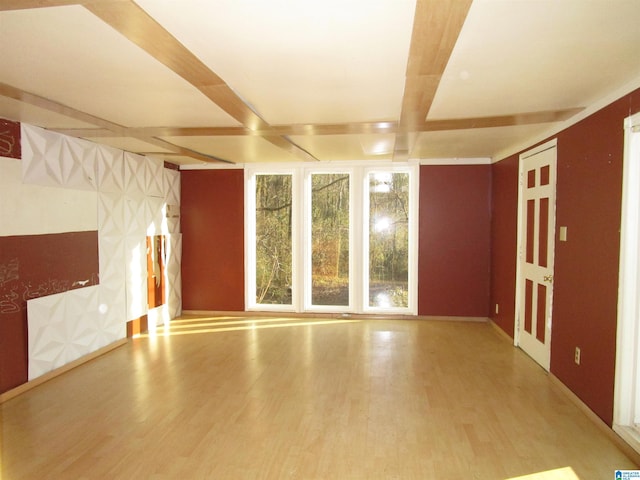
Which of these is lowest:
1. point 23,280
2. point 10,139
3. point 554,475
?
point 554,475

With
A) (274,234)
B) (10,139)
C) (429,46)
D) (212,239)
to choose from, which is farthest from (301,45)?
(212,239)

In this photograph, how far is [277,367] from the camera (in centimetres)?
432

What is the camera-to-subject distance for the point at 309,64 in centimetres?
239

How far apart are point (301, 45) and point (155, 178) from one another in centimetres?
448

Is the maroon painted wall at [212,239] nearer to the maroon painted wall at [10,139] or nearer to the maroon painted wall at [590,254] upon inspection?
the maroon painted wall at [10,139]

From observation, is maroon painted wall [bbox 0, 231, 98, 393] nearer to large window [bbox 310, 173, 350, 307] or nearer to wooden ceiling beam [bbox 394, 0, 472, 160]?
large window [bbox 310, 173, 350, 307]

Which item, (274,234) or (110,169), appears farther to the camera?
(274,234)

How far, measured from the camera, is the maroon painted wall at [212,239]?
22.0ft

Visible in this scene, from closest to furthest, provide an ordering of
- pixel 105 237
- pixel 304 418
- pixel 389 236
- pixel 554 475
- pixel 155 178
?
pixel 554 475
pixel 304 418
pixel 105 237
pixel 155 178
pixel 389 236

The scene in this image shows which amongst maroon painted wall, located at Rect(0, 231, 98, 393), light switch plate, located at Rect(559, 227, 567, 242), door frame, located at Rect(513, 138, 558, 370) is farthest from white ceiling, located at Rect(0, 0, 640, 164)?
maroon painted wall, located at Rect(0, 231, 98, 393)

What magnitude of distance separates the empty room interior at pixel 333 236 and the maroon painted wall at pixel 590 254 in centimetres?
2

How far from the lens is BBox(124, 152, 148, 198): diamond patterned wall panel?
5293 millimetres

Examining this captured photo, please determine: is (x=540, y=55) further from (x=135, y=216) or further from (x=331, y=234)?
(x=135, y=216)

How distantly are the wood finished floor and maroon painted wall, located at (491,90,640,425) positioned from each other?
1.03ft
